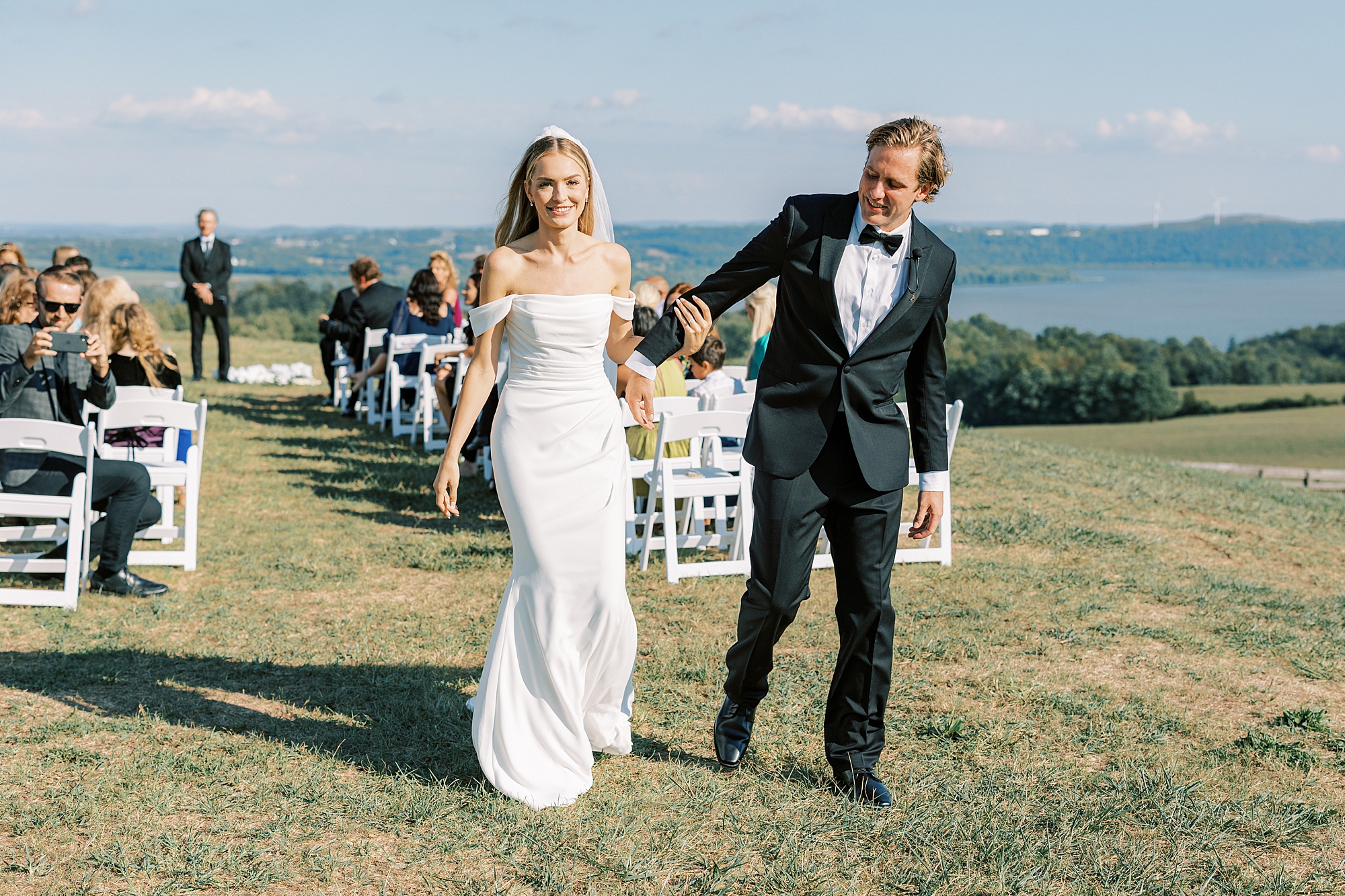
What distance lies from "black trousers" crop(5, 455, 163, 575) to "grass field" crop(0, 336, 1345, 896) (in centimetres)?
42

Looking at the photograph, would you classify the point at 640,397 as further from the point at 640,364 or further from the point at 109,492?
the point at 109,492

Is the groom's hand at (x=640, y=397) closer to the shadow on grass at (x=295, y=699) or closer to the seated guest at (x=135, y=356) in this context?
the shadow on grass at (x=295, y=699)

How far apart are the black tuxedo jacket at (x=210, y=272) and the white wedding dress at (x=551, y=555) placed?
1371 cm

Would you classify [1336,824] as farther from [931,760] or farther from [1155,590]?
[1155,590]

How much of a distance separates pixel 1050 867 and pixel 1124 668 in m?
2.38

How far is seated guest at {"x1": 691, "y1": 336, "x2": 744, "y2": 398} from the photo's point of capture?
808cm

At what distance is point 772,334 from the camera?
3848 mm

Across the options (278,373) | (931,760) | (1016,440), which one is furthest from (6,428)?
(278,373)

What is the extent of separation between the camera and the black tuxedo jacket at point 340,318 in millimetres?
13766

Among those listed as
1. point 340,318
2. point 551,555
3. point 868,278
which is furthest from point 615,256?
point 340,318

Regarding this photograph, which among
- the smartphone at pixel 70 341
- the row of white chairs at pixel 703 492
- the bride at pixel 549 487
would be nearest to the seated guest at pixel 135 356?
the smartphone at pixel 70 341

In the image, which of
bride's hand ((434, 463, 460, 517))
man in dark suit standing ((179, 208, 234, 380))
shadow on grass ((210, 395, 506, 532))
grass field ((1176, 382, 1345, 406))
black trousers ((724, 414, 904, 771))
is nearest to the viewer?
black trousers ((724, 414, 904, 771))

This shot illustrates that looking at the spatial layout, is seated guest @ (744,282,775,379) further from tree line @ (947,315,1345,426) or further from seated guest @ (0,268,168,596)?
tree line @ (947,315,1345,426)

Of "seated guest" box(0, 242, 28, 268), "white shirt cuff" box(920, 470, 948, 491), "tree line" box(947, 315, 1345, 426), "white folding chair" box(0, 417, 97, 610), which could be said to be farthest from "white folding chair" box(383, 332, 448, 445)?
"tree line" box(947, 315, 1345, 426)
